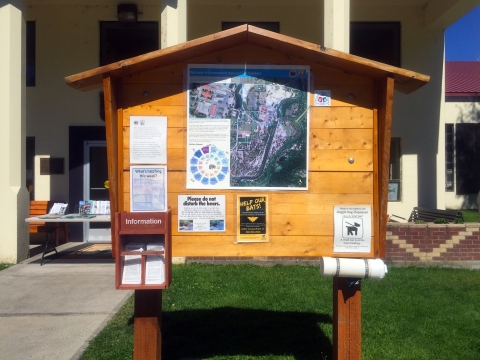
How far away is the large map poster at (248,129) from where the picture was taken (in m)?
4.19

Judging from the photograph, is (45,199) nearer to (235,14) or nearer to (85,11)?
(85,11)

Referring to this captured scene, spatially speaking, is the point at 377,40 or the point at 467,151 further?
the point at 467,151

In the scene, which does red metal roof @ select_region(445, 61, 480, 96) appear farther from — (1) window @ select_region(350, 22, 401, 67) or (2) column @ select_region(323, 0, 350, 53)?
(2) column @ select_region(323, 0, 350, 53)

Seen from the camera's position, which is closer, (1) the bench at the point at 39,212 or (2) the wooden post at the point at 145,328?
(2) the wooden post at the point at 145,328

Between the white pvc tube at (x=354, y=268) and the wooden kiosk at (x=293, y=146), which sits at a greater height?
the wooden kiosk at (x=293, y=146)

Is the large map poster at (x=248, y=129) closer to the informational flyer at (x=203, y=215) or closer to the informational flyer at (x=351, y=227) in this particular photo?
the informational flyer at (x=203, y=215)

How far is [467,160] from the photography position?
19859mm

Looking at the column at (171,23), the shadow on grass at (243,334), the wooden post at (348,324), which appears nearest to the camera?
the wooden post at (348,324)

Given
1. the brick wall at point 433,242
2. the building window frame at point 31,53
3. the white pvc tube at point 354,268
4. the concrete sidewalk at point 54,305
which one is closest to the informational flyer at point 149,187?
the white pvc tube at point 354,268

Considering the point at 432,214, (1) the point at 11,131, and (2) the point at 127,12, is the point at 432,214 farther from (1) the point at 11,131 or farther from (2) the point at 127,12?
(1) the point at 11,131

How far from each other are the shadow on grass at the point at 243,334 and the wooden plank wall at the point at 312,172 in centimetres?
127

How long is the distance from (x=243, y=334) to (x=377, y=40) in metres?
7.27

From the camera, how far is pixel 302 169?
4.21m

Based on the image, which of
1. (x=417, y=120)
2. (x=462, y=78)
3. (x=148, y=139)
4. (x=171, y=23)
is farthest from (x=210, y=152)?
(x=462, y=78)
